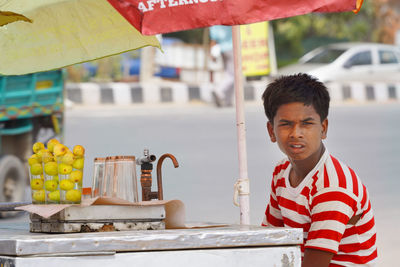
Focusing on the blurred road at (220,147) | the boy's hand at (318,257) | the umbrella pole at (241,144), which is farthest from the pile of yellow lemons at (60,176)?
the blurred road at (220,147)

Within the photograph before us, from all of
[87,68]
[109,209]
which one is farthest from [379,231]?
[87,68]

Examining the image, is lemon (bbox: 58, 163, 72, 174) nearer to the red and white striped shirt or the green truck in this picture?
the red and white striped shirt

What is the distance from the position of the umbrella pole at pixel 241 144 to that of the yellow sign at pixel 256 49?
1421 centimetres

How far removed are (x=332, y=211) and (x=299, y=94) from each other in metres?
0.43

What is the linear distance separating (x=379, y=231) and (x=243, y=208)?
4117 millimetres

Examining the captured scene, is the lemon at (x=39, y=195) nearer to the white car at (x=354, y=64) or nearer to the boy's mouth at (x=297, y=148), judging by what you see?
the boy's mouth at (x=297, y=148)

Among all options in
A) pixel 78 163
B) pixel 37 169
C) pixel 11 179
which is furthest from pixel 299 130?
pixel 11 179

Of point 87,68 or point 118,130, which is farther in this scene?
point 87,68

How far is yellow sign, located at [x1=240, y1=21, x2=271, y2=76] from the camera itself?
1755cm

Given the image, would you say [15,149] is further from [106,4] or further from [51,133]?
[106,4]

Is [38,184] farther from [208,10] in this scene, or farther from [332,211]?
[332,211]

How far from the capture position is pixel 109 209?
108 inches

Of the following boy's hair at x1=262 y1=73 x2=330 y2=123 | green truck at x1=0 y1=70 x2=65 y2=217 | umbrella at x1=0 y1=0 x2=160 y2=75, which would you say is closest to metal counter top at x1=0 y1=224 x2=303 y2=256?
A: boy's hair at x1=262 y1=73 x2=330 y2=123

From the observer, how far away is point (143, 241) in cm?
250
